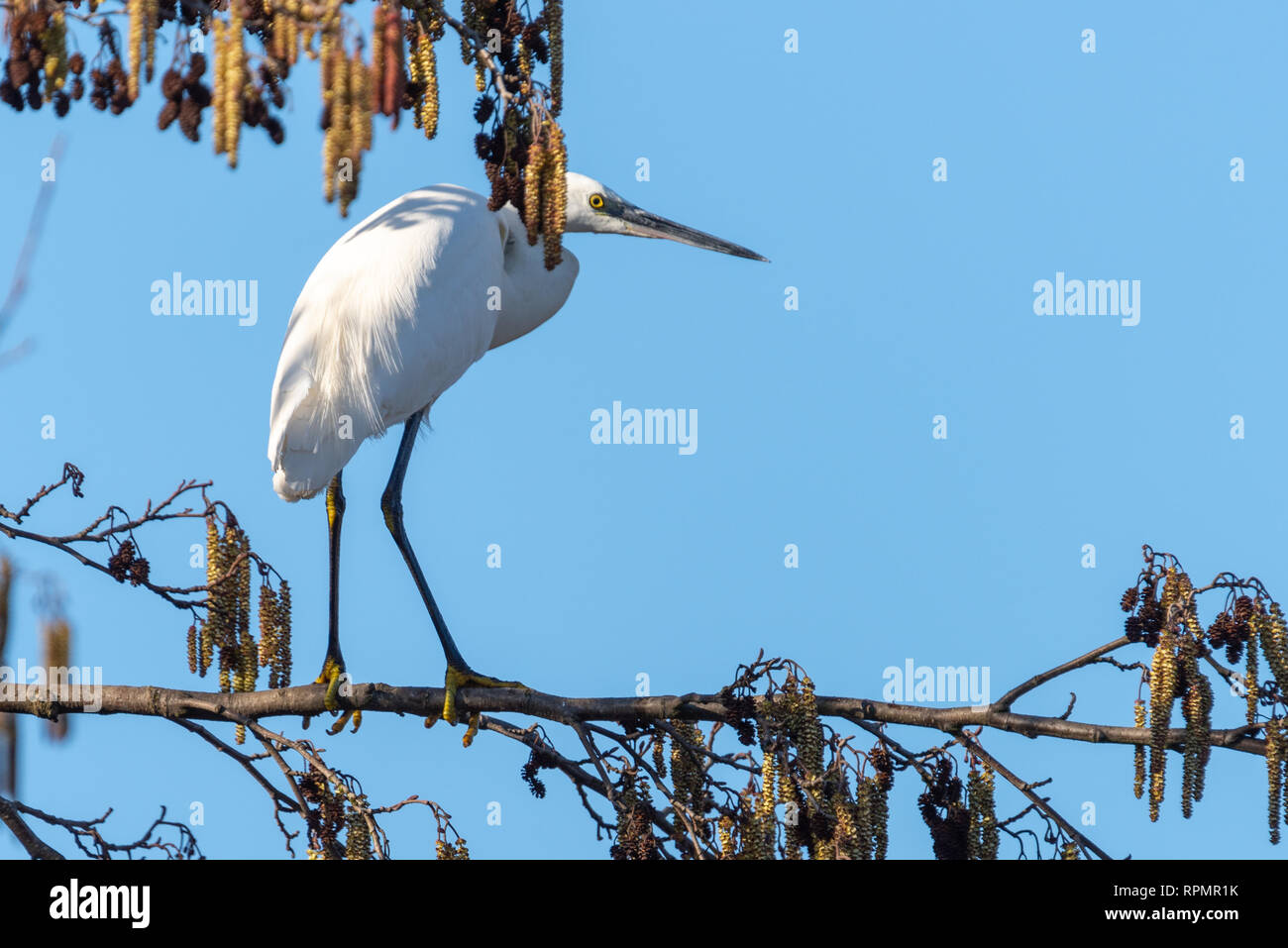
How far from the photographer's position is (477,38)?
3932 millimetres

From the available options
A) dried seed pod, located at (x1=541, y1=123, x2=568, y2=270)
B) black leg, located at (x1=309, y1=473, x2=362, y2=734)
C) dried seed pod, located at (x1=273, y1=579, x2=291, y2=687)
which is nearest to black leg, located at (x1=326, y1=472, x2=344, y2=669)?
black leg, located at (x1=309, y1=473, x2=362, y2=734)

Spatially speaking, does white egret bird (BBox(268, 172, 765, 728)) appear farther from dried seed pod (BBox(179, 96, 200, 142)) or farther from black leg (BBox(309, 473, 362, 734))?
dried seed pod (BBox(179, 96, 200, 142))

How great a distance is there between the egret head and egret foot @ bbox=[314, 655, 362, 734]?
295cm

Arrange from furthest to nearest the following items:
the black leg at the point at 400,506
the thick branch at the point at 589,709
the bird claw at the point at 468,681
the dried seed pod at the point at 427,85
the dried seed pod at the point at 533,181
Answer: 1. the black leg at the point at 400,506
2. the bird claw at the point at 468,681
3. the thick branch at the point at 589,709
4. the dried seed pod at the point at 427,85
5. the dried seed pod at the point at 533,181

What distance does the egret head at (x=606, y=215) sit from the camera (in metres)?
8.07

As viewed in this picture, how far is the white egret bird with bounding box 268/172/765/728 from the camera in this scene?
6.35m

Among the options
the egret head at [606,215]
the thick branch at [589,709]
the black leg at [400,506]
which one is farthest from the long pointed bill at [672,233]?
the thick branch at [589,709]

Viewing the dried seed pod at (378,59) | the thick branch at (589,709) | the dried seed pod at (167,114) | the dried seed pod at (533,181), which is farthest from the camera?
the thick branch at (589,709)

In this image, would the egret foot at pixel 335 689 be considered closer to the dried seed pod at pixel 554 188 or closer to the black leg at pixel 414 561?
the black leg at pixel 414 561

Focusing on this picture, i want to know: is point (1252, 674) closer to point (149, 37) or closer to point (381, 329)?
point (149, 37)

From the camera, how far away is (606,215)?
8.12 m

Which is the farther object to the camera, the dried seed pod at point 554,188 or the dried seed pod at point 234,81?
the dried seed pod at point 554,188

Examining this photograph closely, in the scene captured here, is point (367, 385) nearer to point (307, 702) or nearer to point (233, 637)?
point (307, 702)

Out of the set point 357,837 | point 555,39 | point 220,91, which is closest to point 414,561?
point 357,837
